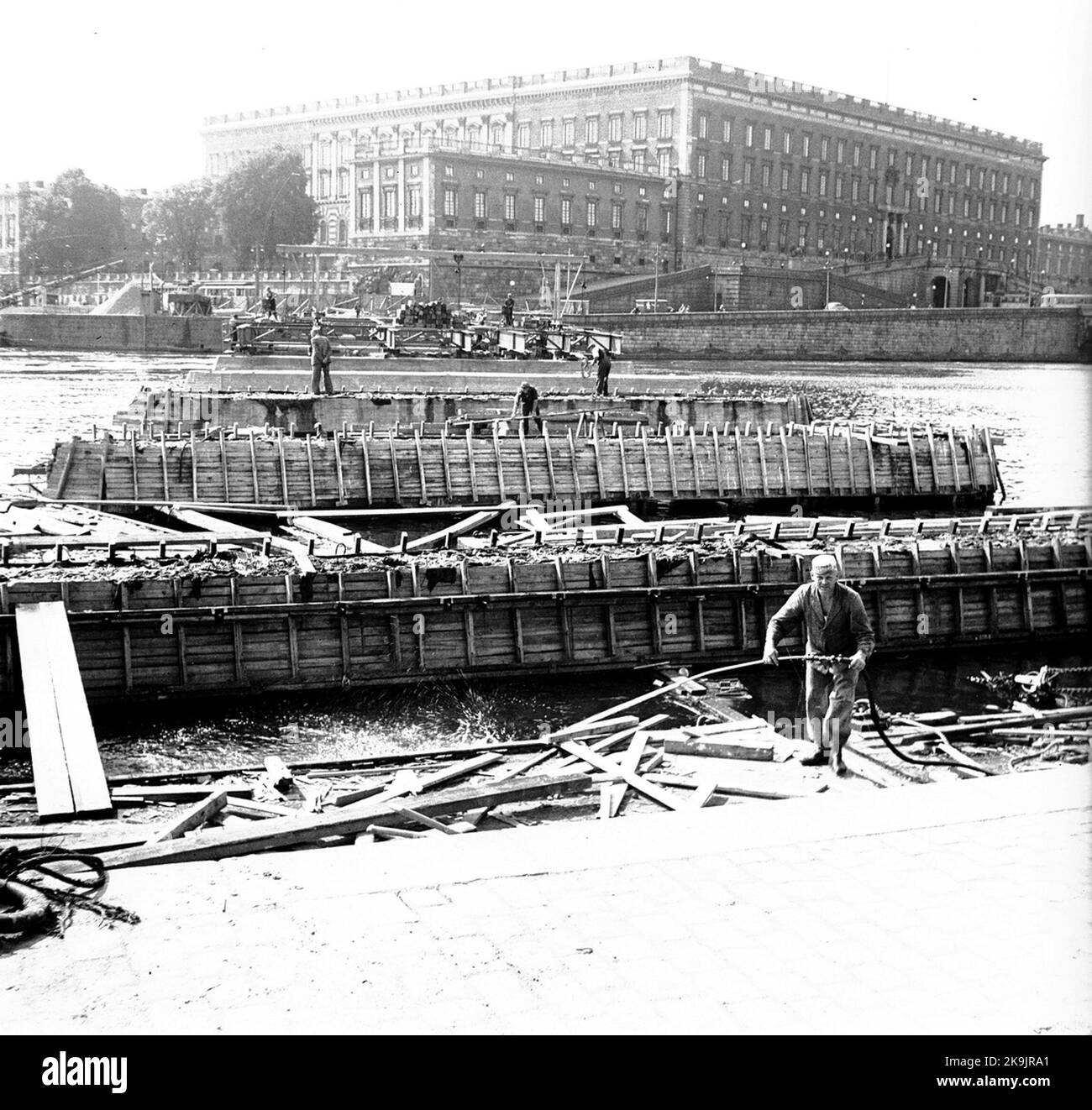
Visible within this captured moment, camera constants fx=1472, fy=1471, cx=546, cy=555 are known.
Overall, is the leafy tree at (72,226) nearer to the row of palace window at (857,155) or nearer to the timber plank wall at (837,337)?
the timber plank wall at (837,337)

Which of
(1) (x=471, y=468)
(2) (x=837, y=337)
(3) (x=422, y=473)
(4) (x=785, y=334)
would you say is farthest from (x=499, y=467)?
(2) (x=837, y=337)

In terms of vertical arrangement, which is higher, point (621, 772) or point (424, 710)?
point (621, 772)

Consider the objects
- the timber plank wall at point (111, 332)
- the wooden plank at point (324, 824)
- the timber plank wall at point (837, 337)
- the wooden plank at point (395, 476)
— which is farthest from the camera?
the timber plank wall at point (837, 337)

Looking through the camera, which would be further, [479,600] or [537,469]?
[537,469]

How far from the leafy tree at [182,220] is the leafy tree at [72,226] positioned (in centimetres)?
332

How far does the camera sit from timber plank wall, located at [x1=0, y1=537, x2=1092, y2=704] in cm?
1934

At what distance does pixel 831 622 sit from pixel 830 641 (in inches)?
7.5

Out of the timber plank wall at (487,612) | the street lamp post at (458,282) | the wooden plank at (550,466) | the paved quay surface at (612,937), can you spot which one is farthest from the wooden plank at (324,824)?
the street lamp post at (458,282)

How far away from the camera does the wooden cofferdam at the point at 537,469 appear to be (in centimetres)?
3350

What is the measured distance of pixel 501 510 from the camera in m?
29.8

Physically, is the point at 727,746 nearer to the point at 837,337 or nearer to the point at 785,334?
the point at 837,337

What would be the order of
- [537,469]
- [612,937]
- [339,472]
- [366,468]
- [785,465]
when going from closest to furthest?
[612,937], [339,472], [366,468], [537,469], [785,465]

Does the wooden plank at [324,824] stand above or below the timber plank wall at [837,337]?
below

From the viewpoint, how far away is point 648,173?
402ft
